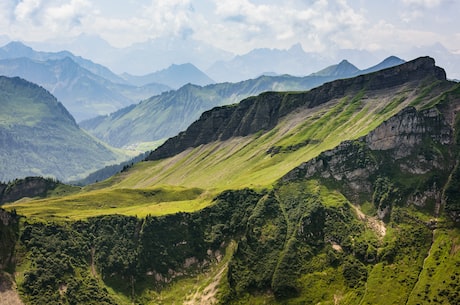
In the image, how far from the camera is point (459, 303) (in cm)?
19838
